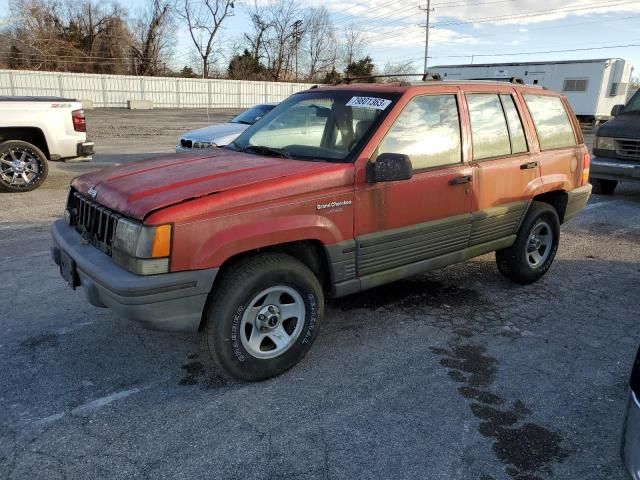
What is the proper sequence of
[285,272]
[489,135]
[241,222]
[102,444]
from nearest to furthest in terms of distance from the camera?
[102,444], [241,222], [285,272], [489,135]

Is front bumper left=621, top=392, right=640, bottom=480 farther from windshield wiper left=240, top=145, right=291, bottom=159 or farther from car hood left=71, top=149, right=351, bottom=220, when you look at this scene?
windshield wiper left=240, top=145, right=291, bottom=159

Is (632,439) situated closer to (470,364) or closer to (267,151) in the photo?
(470,364)

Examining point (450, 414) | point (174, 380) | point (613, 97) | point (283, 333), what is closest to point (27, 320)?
point (174, 380)

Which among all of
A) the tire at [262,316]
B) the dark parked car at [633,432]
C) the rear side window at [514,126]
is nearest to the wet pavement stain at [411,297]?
the tire at [262,316]

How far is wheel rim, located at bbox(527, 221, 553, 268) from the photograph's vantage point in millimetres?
5055

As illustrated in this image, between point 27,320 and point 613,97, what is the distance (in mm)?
27848

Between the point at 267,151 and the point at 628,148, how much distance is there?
24.8 ft

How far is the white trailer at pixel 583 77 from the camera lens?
79.8 ft

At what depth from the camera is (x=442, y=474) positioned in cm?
252

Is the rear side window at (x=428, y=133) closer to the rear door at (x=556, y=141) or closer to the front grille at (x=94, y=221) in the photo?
the rear door at (x=556, y=141)

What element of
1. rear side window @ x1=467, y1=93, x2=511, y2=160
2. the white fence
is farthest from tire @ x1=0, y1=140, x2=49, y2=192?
the white fence

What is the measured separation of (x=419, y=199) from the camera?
151 inches

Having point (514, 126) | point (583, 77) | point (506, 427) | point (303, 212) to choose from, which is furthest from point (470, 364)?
point (583, 77)

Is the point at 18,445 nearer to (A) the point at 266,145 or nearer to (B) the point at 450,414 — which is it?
(B) the point at 450,414
